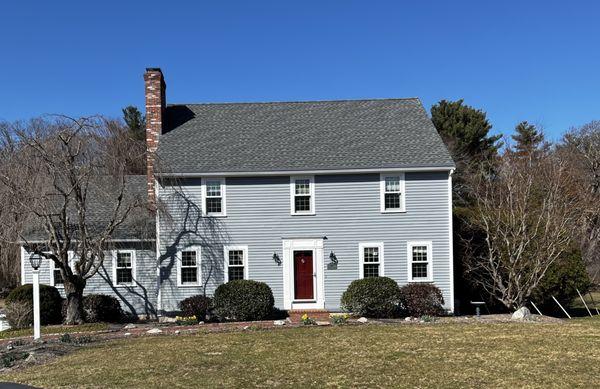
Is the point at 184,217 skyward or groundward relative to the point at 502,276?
skyward

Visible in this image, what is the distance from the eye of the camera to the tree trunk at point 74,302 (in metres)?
18.3

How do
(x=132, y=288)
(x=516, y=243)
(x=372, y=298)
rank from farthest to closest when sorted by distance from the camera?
(x=132, y=288) < (x=516, y=243) < (x=372, y=298)

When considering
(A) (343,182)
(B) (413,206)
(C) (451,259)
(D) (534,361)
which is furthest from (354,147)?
(D) (534,361)

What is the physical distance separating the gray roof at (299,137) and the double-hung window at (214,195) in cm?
53

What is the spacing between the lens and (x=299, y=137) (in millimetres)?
22453

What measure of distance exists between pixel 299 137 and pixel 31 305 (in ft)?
39.1

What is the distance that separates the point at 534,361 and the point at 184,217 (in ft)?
45.1

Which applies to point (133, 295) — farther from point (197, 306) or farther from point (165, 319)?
point (197, 306)

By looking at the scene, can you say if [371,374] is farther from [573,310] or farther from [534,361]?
[573,310]

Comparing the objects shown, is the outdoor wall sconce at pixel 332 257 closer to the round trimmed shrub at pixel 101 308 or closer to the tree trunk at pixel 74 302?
the round trimmed shrub at pixel 101 308

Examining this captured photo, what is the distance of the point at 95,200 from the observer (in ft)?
72.8

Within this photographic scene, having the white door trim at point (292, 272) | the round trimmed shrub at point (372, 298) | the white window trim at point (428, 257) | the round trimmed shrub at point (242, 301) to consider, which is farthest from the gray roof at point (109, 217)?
the white window trim at point (428, 257)

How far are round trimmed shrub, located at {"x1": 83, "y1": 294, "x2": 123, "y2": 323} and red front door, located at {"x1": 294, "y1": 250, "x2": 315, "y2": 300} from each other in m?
6.87

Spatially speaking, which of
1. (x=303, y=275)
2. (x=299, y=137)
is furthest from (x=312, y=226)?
(x=299, y=137)
